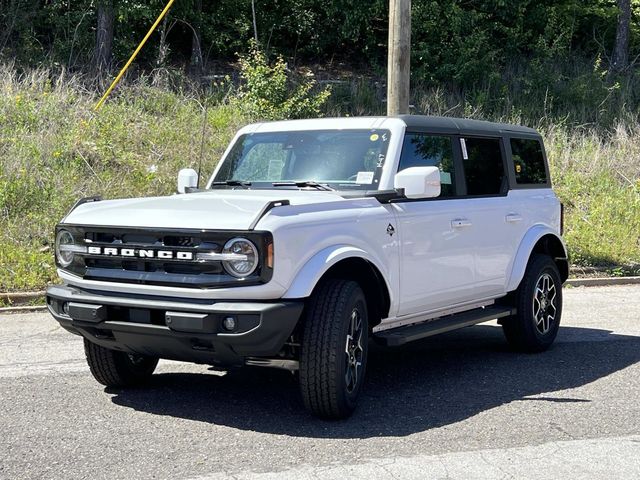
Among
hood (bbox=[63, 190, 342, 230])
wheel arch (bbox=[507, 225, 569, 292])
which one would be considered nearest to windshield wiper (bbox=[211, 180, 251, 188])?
hood (bbox=[63, 190, 342, 230])

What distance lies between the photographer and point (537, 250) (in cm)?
834

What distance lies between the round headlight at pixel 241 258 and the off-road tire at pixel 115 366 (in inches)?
55.0

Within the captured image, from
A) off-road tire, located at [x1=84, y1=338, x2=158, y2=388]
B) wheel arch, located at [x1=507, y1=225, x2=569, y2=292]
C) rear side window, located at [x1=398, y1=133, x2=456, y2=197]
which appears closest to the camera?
off-road tire, located at [x1=84, y1=338, x2=158, y2=388]

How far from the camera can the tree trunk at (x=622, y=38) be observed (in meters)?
23.1

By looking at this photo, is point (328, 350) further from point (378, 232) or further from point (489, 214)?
point (489, 214)

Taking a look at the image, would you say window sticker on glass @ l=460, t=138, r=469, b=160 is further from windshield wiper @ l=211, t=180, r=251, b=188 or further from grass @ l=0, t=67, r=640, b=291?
grass @ l=0, t=67, r=640, b=291

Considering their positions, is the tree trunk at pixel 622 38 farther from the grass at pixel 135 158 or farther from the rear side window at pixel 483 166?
the rear side window at pixel 483 166

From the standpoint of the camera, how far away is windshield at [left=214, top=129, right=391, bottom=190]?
21.6 feet

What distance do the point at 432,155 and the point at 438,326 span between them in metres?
1.38

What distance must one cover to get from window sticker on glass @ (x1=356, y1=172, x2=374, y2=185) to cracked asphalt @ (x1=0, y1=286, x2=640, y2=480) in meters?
1.56

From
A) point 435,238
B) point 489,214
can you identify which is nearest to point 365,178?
point 435,238

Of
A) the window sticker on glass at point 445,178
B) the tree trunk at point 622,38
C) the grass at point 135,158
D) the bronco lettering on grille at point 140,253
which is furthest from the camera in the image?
the tree trunk at point 622,38

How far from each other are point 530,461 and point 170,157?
37.9 ft

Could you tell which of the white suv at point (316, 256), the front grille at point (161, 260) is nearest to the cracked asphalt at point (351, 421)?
the white suv at point (316, 256)
